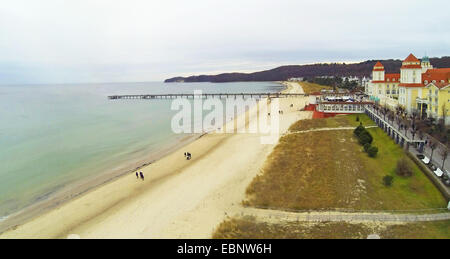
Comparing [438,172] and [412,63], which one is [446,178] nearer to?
[438,172]

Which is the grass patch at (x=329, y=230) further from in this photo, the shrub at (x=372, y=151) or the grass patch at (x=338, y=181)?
the shrub at (x=372, y=151)

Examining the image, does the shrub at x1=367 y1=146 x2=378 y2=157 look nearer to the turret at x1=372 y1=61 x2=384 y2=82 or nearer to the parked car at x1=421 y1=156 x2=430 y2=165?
the parked car at x1=421 y1=156 x2=430 y2=165

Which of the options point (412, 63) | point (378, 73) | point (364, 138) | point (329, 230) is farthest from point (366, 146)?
point (378, 73)

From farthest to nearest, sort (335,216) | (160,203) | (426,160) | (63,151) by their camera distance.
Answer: (63,151) < (426,160) < (160,203) < (335,216)

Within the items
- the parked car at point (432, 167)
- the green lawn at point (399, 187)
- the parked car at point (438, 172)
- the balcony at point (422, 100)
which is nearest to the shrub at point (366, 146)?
the green lawn at point (399, 187)

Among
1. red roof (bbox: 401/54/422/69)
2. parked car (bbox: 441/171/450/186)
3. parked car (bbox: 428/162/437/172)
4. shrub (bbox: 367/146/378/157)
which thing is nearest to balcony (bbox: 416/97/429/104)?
red roof (bbox: 401/54/422/69)

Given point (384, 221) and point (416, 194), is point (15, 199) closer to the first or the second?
point (384, 221)
